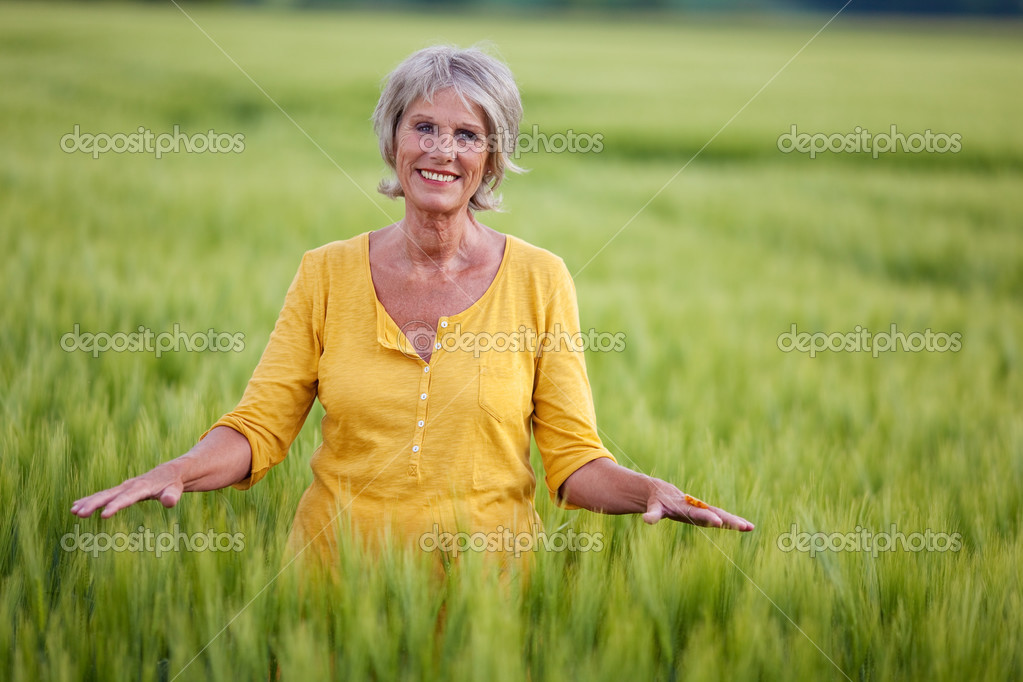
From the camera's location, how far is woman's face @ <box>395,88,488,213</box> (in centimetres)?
179

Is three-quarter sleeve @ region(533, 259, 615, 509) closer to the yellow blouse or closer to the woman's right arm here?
the yellow blouse

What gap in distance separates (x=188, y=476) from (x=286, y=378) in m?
0.31

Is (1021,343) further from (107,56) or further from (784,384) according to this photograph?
(107,56)

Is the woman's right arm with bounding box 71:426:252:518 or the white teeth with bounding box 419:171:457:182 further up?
the white teeth with bounding box 419:171:457:182

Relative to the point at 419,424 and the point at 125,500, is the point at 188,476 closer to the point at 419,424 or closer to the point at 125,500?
the point at 125,500

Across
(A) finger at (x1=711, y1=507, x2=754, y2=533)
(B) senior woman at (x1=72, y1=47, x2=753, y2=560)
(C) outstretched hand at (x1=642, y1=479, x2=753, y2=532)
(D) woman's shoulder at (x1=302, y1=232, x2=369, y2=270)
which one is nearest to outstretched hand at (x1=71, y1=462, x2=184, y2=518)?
(B) senior woman at (x1=72, y1=47, x2=753, y2=560)

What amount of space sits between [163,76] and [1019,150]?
1211 centimetres

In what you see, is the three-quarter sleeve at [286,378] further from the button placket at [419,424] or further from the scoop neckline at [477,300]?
the button placket at [419,424]

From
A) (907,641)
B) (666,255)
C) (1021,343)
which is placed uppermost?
(666,255)

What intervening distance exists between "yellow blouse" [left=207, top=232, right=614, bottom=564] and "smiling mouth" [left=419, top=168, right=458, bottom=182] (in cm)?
21

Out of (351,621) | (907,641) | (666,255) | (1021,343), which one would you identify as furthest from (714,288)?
(351,621)

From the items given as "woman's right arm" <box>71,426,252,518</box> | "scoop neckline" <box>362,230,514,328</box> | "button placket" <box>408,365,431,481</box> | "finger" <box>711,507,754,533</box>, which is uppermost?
"scoop neckline" <box>362,230,514,328</box>

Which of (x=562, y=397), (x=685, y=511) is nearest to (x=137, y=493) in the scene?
(x=562, y=397)

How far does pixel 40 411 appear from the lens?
99.0 inches
